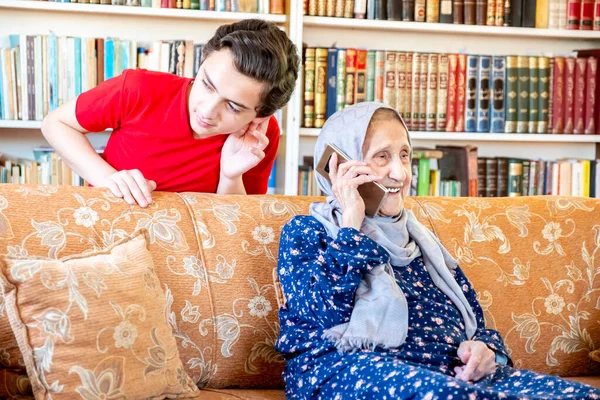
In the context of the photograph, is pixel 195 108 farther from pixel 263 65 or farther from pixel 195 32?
pixel 195 32

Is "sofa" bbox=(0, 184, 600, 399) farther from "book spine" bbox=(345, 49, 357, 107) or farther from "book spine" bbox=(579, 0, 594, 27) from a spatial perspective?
"book spine" bbox=(579, 0, 594, 27)

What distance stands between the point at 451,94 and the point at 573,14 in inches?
23.6

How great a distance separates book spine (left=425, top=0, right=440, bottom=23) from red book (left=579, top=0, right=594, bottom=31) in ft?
1.97

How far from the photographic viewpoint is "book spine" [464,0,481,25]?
10.3 feet

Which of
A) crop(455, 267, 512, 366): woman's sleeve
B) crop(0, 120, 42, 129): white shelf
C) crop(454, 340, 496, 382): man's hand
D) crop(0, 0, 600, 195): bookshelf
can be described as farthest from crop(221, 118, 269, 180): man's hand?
crop(0, 120, 42, 129): white shelf

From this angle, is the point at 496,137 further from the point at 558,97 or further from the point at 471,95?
the point at 558,97

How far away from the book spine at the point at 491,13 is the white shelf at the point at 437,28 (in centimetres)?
3

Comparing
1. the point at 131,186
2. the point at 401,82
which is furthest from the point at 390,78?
the point at 131,186

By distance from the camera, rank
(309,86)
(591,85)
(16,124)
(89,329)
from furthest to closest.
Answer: (591,85), (309,86), (16,124), (89,329)

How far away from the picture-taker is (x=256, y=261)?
1.85 m

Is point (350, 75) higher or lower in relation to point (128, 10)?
lower

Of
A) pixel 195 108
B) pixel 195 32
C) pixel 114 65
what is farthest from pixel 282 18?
pixel 195 108

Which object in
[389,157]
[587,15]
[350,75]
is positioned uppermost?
[587,15]

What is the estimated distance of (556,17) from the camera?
3.20m
